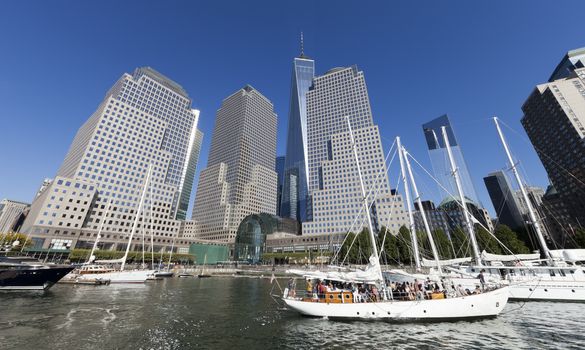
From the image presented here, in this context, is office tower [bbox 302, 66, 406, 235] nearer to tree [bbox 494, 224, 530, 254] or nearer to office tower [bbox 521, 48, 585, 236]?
tree [bbox 494, 224, 530, 254]

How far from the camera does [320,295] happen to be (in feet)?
80.5

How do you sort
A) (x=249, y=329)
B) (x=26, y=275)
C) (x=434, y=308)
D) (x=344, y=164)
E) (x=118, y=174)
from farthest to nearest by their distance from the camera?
(x=344, y=164) < (x=118, y=174) < (x=26, y=275) < (x=434, y=308) < (x=249, y=329)

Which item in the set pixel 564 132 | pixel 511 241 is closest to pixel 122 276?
pixel 511 241

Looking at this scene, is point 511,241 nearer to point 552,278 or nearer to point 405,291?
point 552,278

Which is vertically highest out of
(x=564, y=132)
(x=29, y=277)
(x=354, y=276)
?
(x=564, y=132)

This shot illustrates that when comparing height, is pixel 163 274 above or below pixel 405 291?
above

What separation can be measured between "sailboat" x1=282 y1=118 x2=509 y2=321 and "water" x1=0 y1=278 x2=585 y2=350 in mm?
805

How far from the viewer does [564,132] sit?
107375 mm

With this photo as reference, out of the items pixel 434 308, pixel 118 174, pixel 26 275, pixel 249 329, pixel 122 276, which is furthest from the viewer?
pixel 118 174

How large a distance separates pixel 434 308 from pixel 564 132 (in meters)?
144

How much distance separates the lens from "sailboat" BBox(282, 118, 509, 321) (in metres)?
21.6

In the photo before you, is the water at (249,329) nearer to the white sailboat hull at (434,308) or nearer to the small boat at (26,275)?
the white sailboat hull at (434,308)

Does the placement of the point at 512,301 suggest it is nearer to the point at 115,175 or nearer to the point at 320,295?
the point at 320,295

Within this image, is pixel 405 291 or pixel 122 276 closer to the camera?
pixel 405 291
